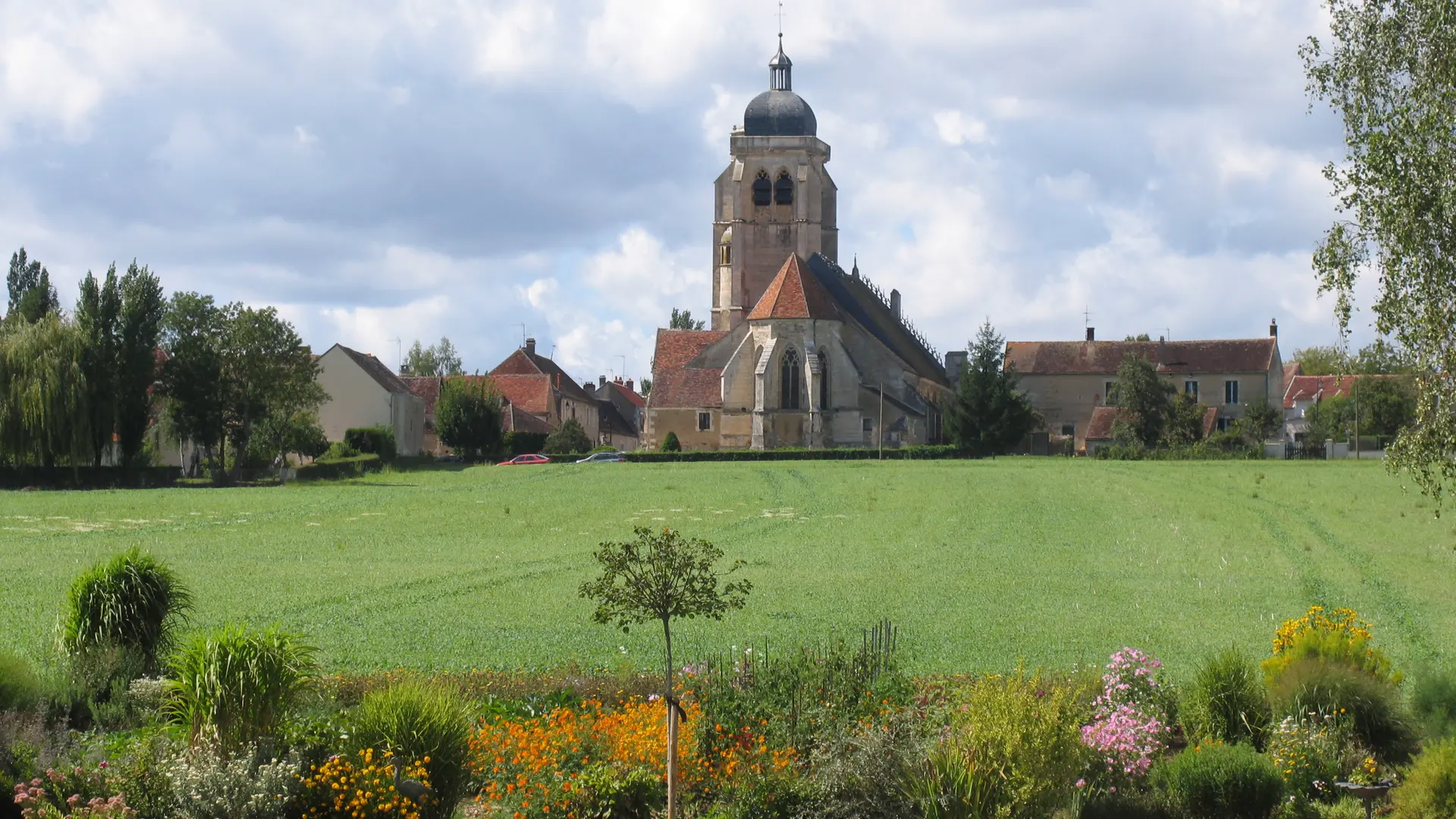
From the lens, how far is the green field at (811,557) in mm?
18750

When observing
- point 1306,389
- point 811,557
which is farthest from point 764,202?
point 811,557

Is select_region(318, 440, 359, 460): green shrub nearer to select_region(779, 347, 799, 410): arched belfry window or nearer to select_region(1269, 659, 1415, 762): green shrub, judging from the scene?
select_region(779, 347, 799, 410): arched belfry window

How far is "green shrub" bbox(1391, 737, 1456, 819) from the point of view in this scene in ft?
34.3

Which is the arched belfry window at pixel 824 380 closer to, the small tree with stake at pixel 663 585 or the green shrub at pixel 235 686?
the small tree with stake at pixel 663 585

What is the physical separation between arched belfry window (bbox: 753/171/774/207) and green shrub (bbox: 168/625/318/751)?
8376 cm

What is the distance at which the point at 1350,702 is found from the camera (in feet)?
40.6

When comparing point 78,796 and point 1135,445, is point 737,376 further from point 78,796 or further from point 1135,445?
point 78,796

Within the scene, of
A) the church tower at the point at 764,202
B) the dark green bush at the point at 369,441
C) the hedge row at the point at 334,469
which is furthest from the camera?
the church tower at the point at 764,202

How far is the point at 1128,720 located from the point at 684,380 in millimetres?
71262

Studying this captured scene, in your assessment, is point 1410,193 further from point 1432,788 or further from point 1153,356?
point 1153,356

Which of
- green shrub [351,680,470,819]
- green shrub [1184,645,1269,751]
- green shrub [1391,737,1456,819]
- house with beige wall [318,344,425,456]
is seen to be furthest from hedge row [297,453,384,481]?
green shrub [1391,737,1456,819]

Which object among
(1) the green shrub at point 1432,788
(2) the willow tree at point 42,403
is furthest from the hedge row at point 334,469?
(1) the green shrub at point 1432,788

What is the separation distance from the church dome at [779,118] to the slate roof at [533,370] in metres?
22.8

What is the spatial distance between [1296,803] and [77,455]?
2073 inches
